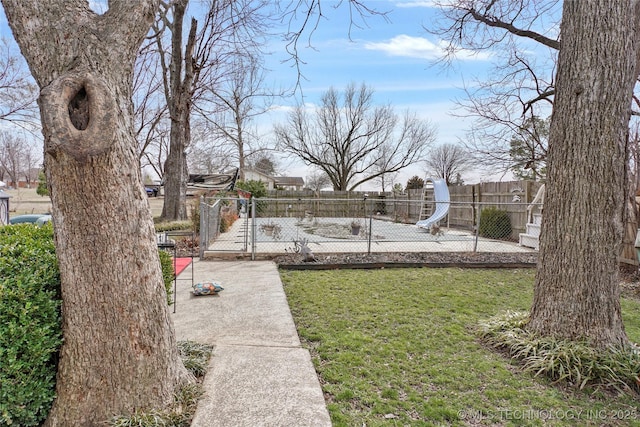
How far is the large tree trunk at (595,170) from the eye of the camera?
282 cm

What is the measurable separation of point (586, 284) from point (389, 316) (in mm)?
1862

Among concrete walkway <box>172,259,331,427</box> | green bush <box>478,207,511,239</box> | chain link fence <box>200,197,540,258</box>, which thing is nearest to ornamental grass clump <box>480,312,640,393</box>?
concrete walkway <box>172,259,331,427</box>

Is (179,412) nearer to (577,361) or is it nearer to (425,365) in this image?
(425,365)

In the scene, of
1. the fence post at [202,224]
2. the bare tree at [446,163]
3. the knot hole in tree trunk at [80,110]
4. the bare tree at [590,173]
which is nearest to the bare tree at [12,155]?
the fence post at [202,224]

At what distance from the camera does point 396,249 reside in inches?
314

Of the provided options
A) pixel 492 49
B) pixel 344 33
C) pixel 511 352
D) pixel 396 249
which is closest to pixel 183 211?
pixel 396 249

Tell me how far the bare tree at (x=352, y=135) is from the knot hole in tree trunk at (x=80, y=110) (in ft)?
78.9

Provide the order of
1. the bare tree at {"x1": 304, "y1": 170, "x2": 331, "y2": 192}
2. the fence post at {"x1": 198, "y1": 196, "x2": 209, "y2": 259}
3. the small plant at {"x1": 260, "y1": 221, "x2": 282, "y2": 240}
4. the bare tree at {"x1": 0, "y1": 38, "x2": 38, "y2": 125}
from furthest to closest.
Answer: the bare tree at {"x1": 304, "y1": 170, "x2": 331, "y2": 192} < the bare tree at {"x1": 0, "y1": 38, "x2": 38, "y2": 125} < the small plant at {"x1": 260, "y1": 221, "x2": 282, "y2": 240} < the fence post at {"x1": 198, "y1": 196, "x2": 209, "y2": 259}

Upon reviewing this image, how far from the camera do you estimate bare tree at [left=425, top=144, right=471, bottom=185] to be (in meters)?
30.2

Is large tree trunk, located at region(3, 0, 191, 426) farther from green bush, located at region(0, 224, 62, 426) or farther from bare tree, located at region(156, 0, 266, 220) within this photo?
bare tree, located at region(156, 0, 266, 220)

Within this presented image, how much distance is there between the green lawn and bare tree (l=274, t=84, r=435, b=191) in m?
22.1

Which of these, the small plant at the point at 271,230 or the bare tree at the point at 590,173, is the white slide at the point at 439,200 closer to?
the small plant at the point at 271,230

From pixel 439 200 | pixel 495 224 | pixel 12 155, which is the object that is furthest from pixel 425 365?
pixel 12 155

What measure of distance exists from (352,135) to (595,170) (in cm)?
2394
